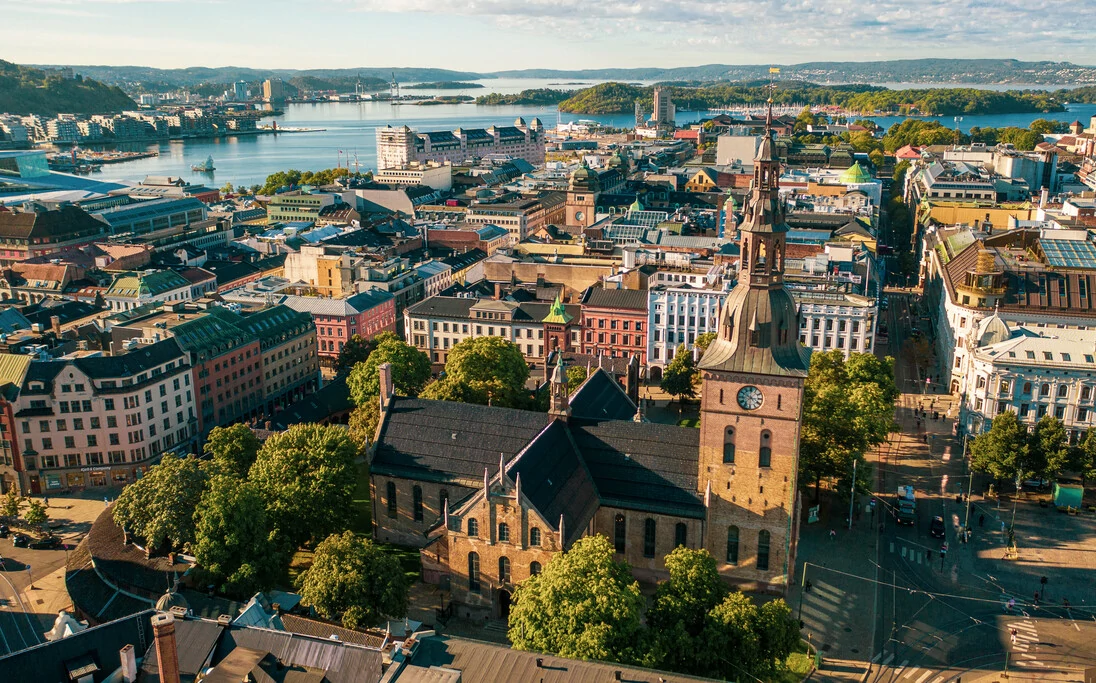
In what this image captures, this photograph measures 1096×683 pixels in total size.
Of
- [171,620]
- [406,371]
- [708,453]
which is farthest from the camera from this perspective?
[406,371]

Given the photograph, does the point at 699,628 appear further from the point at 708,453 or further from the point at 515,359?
the point at 515,359

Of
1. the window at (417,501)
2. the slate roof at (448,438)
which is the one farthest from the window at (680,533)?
the window at (417,501)

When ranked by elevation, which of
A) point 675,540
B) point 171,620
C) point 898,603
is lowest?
point 898,603

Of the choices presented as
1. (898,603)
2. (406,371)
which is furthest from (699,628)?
(406,371)

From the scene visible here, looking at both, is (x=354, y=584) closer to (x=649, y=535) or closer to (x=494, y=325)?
(x=649, y=535)

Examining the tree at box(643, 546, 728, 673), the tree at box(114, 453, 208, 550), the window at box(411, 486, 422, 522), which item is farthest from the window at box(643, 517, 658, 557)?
the tree at box(114, 453, 208, 550)

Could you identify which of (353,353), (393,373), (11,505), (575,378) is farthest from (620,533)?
(353,353)
